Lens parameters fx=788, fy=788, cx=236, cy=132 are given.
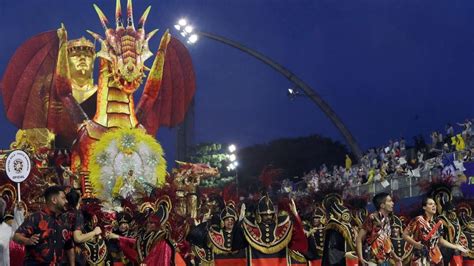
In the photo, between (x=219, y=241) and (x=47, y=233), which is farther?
(x=219, y=241)

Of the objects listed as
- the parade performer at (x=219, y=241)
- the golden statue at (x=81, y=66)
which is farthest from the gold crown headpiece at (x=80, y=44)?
the parade performer at (x=219, y=241)

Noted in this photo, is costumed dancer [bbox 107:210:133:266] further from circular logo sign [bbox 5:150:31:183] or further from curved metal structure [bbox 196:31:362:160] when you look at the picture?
curved metal structure [bbox 196:31:362:160]

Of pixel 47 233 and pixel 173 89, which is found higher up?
pixel 173 89

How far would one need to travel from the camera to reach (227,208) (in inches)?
478

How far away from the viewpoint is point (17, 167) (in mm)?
11555

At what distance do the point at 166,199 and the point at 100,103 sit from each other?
1771 cm

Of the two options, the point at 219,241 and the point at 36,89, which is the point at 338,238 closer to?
the point at 219,241

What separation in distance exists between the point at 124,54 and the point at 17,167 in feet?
54.0

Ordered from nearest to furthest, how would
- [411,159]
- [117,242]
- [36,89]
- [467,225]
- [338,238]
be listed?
1. [338,238]
2. [117,242]
3. [467,225]
4. [411,159]
5. [36,89]

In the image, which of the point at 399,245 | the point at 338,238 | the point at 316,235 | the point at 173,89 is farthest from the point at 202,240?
the point at 173,89

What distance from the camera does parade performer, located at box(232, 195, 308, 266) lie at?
37.1ft

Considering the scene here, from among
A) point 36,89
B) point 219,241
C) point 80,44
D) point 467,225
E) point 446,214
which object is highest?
point 80,44

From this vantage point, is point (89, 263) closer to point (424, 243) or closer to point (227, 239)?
point (227, 239)

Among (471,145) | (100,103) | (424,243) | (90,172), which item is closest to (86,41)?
(100,103)
